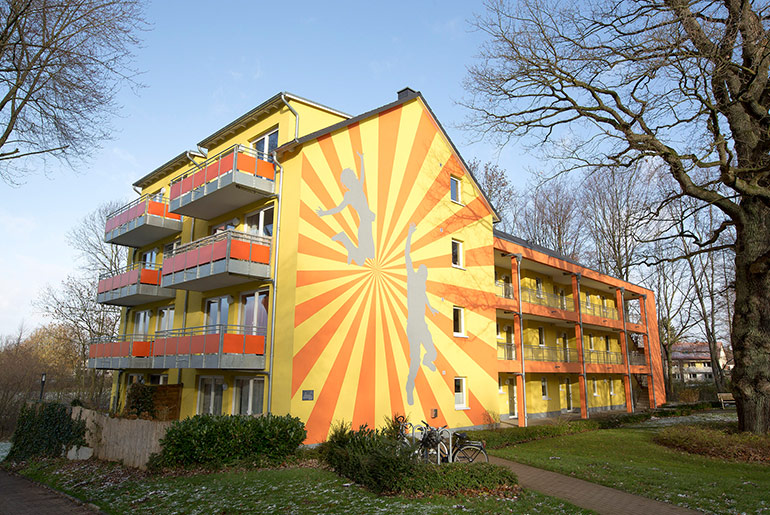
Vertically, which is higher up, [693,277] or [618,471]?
[693,277]

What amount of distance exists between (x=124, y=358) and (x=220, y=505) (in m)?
13.7

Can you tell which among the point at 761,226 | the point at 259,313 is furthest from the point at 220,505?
the point at 761,226

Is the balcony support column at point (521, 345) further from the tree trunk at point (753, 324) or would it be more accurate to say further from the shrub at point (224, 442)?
the shrub at point (224, 442)

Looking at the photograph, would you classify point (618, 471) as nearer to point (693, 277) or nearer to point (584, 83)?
point (584, 83)

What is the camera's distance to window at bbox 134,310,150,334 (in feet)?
73.4

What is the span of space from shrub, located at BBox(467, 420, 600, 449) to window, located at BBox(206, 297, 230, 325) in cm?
910

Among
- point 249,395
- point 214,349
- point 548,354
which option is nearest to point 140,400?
→ point 249,395

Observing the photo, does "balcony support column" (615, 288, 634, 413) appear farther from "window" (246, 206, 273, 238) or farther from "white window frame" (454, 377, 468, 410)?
"window" (246, 206, 273, 238)

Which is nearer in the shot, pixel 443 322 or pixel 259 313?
pixel 259 313

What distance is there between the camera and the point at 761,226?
50.0 feet

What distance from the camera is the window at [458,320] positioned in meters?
20.1

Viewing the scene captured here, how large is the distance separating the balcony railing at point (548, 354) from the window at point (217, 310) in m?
14.1

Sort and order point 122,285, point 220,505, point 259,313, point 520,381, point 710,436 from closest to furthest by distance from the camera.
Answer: point 220,505, point 710,436, point 259,313, point 122,285, point 520,381

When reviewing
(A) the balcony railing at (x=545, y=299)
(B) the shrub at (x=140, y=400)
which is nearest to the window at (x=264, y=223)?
Result: (B) the shrub at (x=140, y=400)
